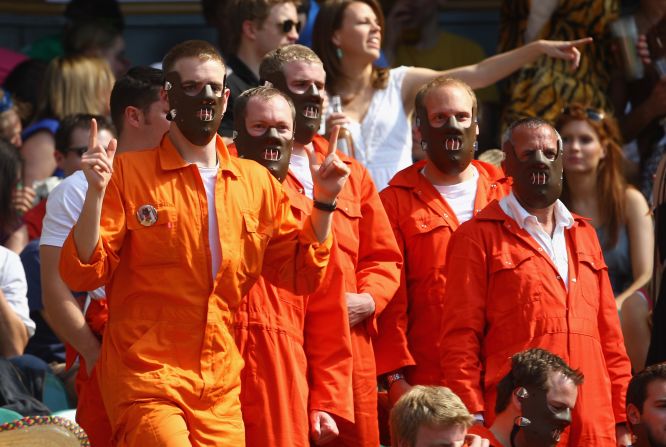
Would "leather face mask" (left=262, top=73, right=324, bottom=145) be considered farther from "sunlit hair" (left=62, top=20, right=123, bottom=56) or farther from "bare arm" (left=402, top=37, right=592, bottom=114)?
"sunlit hair" (left=62, top=20, right=123, bottom=56)

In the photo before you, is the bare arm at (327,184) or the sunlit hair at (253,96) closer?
the bare arm at (327,184)

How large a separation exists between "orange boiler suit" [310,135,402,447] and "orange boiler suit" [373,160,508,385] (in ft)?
0.55

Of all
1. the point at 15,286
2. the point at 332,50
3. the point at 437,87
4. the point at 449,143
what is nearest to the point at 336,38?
the point at 332,50

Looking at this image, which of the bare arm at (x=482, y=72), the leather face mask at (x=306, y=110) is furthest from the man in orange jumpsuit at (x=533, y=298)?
the bare arm at (x=482, y=72)

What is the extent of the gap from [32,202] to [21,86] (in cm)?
144

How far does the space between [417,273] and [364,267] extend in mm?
384

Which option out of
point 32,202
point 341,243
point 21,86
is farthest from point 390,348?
point 21,86

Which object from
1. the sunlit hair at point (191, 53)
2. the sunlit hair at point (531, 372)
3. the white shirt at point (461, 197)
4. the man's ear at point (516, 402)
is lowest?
the man's ear at point (516, 402)

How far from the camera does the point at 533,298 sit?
6.71m

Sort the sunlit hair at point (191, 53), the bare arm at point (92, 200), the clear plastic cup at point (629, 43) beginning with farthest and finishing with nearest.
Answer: the clear plastic cup at point (629, 43) < the sunlit hair at point (191, 53) < the bare arm at point (92, 200)

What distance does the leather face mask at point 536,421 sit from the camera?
21.0 feet

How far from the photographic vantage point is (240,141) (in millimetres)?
6527

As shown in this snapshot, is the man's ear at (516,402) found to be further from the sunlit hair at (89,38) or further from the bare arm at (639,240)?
the sunlit hair at (89,38)

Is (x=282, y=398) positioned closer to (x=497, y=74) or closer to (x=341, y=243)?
(x=341, y=243)
